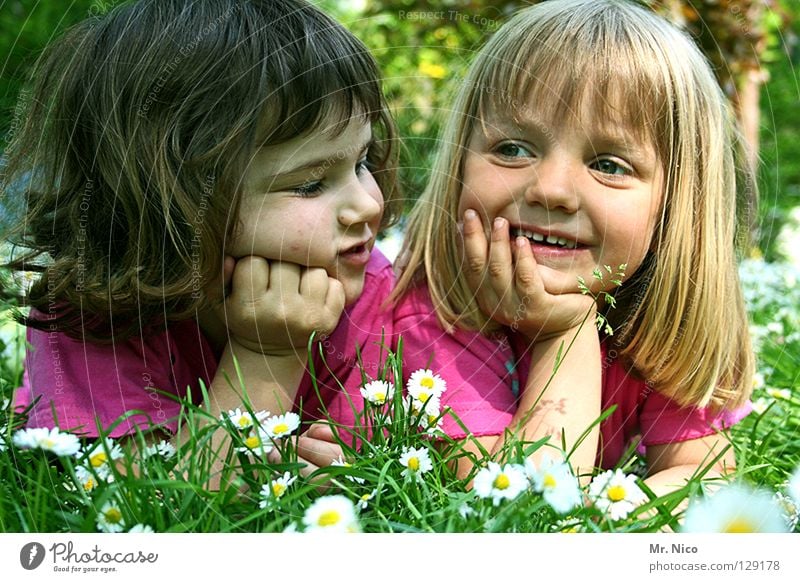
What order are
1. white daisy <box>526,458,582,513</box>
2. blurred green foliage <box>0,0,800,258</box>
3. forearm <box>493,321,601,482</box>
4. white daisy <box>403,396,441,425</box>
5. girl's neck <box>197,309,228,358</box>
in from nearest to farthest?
white daisy <box>526,458,582,513</box>, white daisy <box>403,396,441,425</box>, forearm <box>493,321,601,482</box>, girl's neck <box>197,309,228,358</box>, blurred green foliage <box>0,0,800,258</box>

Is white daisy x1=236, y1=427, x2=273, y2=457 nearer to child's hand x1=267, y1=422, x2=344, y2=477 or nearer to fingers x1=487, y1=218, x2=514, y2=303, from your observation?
child's hand x1=267, y1=422, x2=344, y2=477

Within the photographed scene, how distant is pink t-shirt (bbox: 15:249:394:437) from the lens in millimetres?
1226

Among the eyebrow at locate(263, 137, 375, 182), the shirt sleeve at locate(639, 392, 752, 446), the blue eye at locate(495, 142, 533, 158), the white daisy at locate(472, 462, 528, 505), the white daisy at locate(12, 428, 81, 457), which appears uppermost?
the blue eye at locate(495, 142, 533, 158)

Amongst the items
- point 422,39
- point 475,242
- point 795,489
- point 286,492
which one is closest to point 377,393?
point 286,492

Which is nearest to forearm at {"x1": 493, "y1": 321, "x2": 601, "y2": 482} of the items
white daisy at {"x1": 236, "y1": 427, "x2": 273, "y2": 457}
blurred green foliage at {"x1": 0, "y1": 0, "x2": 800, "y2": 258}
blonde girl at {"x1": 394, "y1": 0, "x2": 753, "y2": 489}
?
blonde girl at {"x1": 394, "y1": 0, "x2": 753, "y2": 489}

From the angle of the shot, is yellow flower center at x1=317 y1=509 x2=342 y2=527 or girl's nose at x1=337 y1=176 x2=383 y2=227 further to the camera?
girl's nose at x1=337 y1=176 x2=383 y2=227

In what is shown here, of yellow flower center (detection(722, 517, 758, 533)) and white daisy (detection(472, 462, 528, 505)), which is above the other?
white daisy (detection(472, 462, 528, 505))

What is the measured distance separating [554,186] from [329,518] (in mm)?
578

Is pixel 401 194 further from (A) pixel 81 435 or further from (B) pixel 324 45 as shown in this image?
(A) pixel 81 435

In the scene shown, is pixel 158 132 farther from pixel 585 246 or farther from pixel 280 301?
pixel 585 246

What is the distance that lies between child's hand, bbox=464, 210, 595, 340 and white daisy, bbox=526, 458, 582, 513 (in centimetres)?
37

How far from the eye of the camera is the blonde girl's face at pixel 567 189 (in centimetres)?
127

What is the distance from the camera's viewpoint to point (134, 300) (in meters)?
1.25

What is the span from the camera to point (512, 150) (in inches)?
51.1
